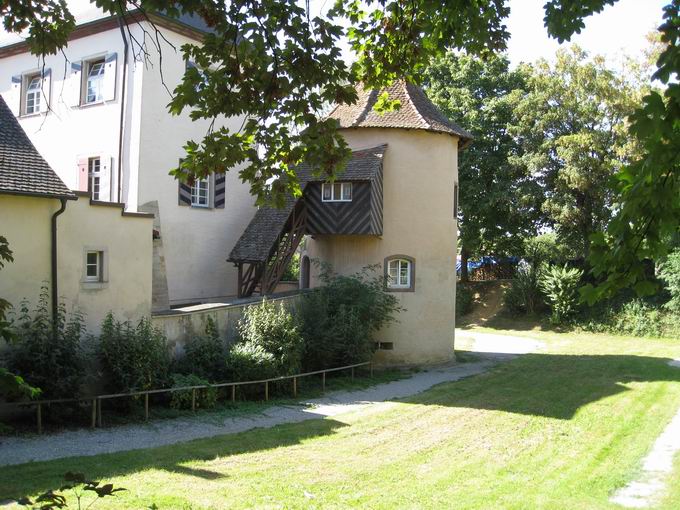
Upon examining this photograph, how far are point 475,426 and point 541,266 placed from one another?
2256 centimetres

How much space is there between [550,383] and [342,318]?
6481 millimetres

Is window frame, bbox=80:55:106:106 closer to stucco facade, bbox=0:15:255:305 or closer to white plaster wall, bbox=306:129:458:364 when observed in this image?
stucco facade, bbox=0:15:255:305

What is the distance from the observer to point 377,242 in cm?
2253

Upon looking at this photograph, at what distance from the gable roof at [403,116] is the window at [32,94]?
33.4 feet

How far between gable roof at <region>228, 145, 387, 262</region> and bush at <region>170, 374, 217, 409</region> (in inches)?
263

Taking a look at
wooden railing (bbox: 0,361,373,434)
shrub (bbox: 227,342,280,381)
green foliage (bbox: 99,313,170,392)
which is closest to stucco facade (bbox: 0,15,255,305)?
shrub (bbox: 227,342,280,381)

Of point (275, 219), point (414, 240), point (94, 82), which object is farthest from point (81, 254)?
point (414, 240)

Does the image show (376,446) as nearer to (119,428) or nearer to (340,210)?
(119,428)

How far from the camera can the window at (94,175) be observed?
21531 millimetres

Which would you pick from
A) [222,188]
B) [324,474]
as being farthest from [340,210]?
[324,474]

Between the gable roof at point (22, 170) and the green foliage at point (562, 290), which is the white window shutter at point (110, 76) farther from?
the green foliage at point (562, 290)

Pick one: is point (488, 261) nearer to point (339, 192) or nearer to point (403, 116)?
point (403, 116)

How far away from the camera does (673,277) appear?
101 ft

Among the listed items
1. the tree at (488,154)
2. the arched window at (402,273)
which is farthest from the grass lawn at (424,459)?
the tree at (488,154)
